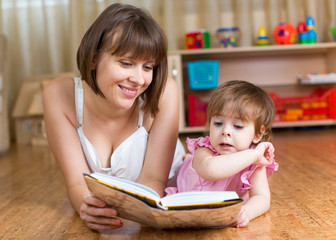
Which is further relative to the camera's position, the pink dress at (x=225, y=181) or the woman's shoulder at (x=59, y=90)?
the woman's shoulder at (x=59, y=90)

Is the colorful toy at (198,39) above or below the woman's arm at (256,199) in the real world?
above

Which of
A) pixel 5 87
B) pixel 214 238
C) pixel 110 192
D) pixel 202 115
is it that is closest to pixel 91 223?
pixel 110 192

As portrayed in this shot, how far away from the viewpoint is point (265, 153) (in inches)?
40.1

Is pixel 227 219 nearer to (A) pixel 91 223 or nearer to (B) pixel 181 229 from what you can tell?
(B) pixel 181 229

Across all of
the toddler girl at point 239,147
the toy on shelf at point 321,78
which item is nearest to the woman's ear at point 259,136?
the toddler girl at point 239,147

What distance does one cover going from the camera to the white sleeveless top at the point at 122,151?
124cm

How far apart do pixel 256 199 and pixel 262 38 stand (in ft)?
7.27

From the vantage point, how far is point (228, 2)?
3.26 metres

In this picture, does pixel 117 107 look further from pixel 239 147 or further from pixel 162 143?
pixel 239 147

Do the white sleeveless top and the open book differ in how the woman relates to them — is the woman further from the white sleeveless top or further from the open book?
the open book

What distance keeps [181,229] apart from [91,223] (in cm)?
18

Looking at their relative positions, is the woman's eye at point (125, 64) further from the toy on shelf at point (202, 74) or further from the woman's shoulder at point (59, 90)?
the toy on shelf at point (202, 74)

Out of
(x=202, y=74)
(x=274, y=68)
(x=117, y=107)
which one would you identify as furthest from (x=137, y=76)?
(x=274, y=68)

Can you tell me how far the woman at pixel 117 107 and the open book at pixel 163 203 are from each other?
0.26m
